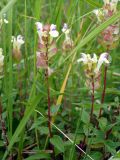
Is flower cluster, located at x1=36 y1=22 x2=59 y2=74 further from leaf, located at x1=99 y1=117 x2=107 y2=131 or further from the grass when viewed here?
leaf, located at x1=99 y1=117 x2=107 y2=131

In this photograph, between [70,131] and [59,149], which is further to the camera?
[70,131]

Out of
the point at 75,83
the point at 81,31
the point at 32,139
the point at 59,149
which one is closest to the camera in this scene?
the point at 59,149

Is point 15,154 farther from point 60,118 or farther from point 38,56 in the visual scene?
point 38,56

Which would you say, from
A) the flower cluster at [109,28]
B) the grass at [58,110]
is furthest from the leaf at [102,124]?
the flower cluster at [109,28]

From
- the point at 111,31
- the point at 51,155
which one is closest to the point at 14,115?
the point at 51,155

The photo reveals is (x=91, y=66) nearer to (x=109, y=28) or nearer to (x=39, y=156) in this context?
(x=109, y=28)

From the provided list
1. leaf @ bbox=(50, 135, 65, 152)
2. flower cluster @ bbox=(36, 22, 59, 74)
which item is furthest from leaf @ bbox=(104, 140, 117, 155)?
flower cluster @ bbox=(36, 22, 59, 74)
